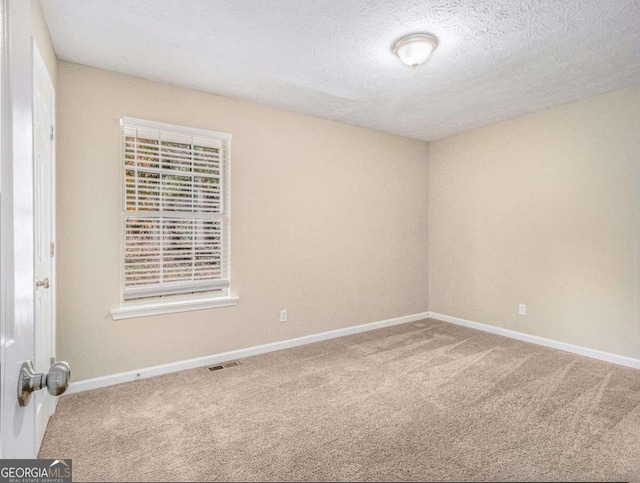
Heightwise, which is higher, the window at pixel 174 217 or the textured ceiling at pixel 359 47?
the textured ceiling at pixel 359 47

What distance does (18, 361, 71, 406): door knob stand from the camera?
0.62 meters

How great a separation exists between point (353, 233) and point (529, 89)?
2283 millimetres

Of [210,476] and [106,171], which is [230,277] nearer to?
[106,171]

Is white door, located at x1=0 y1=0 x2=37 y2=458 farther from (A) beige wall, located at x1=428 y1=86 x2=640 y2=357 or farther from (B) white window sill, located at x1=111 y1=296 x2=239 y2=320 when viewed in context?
(A) beige wall, located at x1=428 y1=86 x2=640 y2=357

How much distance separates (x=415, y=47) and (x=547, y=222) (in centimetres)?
257

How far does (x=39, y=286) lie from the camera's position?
207 cm

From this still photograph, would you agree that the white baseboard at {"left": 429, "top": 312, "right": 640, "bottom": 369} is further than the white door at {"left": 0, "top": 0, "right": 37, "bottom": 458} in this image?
Yes

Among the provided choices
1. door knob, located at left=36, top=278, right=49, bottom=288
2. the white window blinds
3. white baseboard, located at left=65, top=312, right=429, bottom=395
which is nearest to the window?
the white window blinds

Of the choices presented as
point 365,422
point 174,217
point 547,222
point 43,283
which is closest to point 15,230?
point 43,283

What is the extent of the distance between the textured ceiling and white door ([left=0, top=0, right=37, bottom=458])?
5.66ft

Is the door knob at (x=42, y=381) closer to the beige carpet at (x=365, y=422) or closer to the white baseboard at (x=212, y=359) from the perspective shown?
the beige carpet at (x=365, y=422)

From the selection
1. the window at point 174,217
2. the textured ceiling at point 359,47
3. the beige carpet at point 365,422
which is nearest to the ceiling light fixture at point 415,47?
the textured ceiling at point 359,47

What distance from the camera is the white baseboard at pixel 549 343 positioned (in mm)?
3252

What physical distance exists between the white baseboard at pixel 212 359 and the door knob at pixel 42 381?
260 cm
